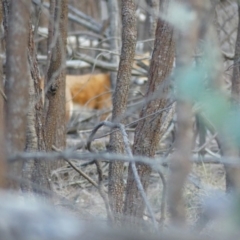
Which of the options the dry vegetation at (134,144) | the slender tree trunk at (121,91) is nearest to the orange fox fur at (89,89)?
the dry vegetation at (134,144)

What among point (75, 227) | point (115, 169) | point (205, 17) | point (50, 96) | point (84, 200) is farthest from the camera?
point (84, 200)

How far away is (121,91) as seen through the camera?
2.34m

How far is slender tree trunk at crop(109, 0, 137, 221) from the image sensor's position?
7.61 feet

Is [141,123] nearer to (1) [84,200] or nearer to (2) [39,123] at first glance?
(2) [39,123]

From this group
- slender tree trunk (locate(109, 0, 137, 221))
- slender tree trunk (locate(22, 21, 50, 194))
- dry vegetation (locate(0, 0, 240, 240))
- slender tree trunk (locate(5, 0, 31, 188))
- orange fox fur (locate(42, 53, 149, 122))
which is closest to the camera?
dry vegetation (locate(0, 0, 240, 240))

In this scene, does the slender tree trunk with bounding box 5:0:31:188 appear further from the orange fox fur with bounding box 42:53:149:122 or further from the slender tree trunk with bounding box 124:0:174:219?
the orange fox fur with bounding box 42:53:149:122

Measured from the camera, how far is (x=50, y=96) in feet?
9.16

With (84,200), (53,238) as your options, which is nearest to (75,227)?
(53,238)

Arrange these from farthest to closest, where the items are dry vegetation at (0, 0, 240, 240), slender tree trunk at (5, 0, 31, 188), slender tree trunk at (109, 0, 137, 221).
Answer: slender tree trunk at (109, 0, 137, 221), slender tree trunk at (5, 0, 31, 188), dry vegetation at (0, 0, 240, 240)

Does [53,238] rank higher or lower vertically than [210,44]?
lower

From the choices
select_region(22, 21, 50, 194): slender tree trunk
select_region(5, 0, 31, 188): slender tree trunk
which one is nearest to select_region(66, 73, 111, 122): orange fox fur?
select_region(22, 21, 50, 194): slender tree trunk

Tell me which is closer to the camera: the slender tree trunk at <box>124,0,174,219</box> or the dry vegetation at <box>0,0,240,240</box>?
the dry vegetation at <box>0,0,240,240</box>

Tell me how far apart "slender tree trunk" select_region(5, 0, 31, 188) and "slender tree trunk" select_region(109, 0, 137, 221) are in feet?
3.22

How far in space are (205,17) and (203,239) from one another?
1.57ft
